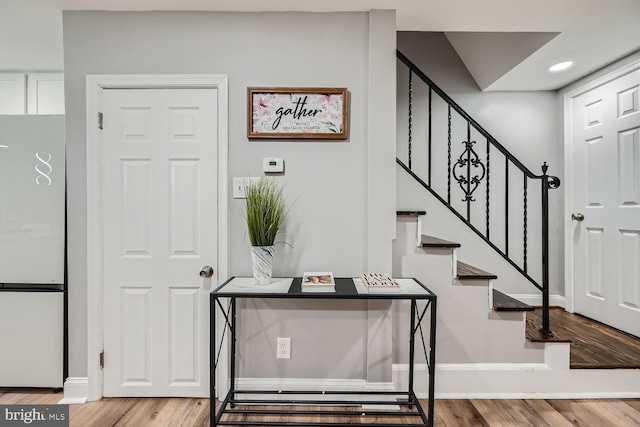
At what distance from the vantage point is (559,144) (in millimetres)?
3229

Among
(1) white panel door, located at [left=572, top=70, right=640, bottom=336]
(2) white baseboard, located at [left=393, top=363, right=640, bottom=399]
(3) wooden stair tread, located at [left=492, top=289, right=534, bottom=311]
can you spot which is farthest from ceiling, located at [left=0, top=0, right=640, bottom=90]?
(2) white baseboard, located at [left=393, top=363, right=640, bottom=399]

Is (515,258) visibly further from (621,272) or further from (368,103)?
(368,103)

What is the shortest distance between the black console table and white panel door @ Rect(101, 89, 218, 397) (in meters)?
0.23

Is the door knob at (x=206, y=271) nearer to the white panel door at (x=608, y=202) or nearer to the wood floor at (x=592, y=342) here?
the wood floor at (x=592, y=342)

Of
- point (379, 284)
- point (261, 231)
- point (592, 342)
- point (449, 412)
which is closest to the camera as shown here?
point (379, 284)

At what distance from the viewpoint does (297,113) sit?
2055 millimetres

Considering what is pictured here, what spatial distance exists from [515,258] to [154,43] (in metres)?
3.37

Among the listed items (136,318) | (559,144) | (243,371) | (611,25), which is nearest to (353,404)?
(243,371)

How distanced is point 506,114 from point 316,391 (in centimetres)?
291

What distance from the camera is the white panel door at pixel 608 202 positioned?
2576mm

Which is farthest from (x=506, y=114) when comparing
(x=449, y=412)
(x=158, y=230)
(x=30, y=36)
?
(x=30, y=36)

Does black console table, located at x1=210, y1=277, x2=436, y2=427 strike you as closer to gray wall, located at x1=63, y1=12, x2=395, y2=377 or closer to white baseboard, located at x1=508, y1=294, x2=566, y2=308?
gray wall, located at x1=63, y1=12, x2=395, y2=377

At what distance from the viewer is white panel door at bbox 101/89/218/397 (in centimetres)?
206

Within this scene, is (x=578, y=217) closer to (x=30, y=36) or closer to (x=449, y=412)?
(x=449, y=412)
